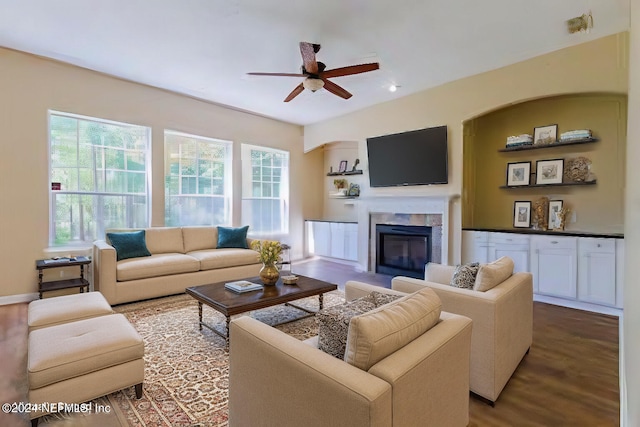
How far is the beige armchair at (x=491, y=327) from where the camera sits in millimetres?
1829

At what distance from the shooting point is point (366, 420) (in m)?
0.91

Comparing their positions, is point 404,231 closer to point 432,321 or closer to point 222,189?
point 222,189

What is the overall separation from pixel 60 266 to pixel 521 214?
609 cm

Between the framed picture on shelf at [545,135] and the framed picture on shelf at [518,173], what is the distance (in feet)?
1.12

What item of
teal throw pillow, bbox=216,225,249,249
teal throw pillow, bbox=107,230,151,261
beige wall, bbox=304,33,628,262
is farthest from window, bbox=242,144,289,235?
teal throw pillow, bbox=107,230,151,261

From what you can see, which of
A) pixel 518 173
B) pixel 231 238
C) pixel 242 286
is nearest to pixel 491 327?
pixel 242 286

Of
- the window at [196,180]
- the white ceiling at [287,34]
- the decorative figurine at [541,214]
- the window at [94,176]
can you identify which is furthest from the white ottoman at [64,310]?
the decorative figurine at [541,214]

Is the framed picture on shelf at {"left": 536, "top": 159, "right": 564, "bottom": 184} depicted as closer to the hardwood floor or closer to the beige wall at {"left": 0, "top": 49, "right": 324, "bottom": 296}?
the hardwood floor

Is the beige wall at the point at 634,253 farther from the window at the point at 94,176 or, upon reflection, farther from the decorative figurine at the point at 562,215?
the window at the point at 94,176

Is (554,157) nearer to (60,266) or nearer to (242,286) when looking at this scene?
(242,286)

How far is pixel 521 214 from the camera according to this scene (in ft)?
14.8

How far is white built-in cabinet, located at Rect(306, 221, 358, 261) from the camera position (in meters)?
6.17

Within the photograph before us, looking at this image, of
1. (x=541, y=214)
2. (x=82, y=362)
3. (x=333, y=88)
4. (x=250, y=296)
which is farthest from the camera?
(x=541, y=214)

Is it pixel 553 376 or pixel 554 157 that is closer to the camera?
pixel 553 376
